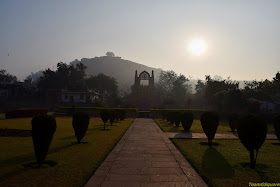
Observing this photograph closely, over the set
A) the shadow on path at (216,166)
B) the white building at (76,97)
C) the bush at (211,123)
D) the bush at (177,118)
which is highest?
the white building at (76,97)

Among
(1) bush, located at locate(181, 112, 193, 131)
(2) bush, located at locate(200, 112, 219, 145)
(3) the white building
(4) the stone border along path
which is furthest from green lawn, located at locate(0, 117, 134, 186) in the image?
(3) the white building

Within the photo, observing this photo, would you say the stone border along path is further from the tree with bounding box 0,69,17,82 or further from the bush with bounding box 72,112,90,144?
the tree with bounding box 0,69,17,82

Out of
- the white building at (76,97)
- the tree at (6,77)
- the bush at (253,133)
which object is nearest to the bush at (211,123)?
the bush at (253,133)

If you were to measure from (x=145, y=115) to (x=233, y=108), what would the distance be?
15104 millimetres

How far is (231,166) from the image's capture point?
24.5ft

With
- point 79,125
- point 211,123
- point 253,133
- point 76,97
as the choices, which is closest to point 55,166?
point 79,125

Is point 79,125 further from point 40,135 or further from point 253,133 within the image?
point 253,133

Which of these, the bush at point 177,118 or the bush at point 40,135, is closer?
the bush at point 40,135

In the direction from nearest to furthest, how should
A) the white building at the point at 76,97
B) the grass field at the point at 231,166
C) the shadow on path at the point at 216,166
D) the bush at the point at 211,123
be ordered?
the grass field at the point at 231,166 < the shadow on path at the point at 216,166 < the bush at the point at 211,123 < the white building at the point at 76,97

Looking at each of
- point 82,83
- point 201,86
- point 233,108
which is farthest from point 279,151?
point 201,86

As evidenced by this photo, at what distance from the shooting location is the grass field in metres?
6.05

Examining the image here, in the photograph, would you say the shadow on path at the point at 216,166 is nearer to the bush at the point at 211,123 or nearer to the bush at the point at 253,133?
the bush at the point at 253,133

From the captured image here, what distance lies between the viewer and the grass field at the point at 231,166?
6055 millimetres

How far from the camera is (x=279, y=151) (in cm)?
1039
